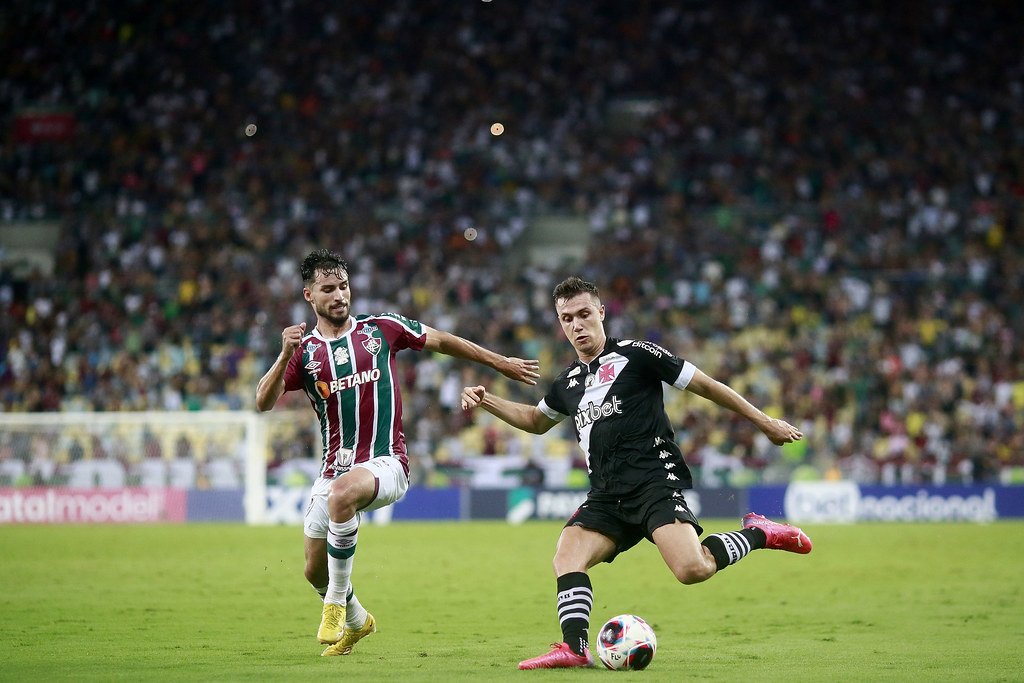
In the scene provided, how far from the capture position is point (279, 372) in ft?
28.7

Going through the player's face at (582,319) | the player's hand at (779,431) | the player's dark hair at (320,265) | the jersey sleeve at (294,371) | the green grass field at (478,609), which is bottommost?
the green grass field at (478,609)

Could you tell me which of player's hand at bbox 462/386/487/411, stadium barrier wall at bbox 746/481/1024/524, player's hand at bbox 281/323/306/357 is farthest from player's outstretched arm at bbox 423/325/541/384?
stadium barrier wall at bbox 746/481/1024/524

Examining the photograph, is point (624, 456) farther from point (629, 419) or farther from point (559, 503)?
point (559, 503)

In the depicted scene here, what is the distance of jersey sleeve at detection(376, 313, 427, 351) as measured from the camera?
31.0 ft

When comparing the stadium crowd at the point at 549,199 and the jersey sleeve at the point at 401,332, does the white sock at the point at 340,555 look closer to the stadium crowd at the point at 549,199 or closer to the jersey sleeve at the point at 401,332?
the jersey sleeve at the point at 401,332

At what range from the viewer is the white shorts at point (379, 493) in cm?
898

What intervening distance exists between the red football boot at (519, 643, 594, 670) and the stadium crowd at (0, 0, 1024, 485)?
18.5 metres

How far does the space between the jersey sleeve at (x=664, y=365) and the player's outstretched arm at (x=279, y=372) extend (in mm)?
2196

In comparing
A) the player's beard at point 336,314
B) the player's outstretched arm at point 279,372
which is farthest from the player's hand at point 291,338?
the player's beard at point 336,314

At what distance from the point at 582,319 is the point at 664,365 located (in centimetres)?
60

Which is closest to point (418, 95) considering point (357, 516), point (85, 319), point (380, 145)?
point (380, 145)

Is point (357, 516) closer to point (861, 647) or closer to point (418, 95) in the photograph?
point (861, 647)

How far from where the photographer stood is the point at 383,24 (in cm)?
3875

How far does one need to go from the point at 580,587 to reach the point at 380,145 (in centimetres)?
2869
